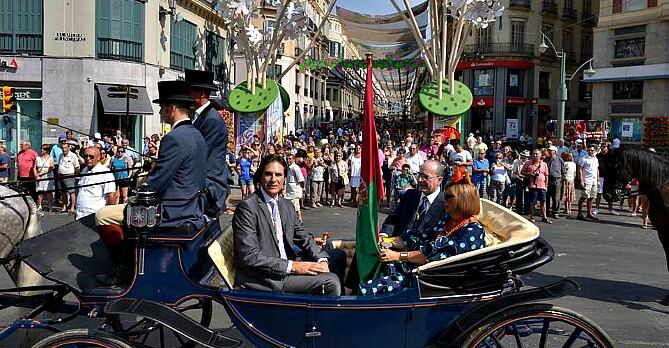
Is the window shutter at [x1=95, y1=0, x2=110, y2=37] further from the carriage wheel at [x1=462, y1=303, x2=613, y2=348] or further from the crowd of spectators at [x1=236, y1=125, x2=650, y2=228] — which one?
the carriage wheel at [x1=462, y1=303, x2=613, y2=348]

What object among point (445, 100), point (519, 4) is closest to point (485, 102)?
point (519, 4)

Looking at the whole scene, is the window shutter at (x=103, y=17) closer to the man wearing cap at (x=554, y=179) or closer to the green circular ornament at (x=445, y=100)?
the green circular ornament at (x=445, y=100)

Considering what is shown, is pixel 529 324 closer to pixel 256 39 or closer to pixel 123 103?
pixel 256 39

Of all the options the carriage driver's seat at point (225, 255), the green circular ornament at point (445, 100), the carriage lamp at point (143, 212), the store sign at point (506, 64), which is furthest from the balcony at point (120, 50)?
the store sign at point (506, 64)

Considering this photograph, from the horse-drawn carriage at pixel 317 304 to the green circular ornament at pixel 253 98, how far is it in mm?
15283

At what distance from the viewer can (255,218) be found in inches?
166

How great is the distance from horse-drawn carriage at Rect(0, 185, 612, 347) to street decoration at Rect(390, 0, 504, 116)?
11262 millimetres

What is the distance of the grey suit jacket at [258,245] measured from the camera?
405cm

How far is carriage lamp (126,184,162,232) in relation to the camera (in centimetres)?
386

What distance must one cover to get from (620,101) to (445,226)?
3460 cm

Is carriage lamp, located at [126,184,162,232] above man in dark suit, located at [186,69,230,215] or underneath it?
underneath

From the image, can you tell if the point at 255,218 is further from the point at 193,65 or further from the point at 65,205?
the point at 193,65

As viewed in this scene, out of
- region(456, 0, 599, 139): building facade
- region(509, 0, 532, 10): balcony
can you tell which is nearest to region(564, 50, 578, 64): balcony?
region(456, 0, 599, 139): building facade

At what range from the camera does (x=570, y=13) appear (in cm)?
4609
